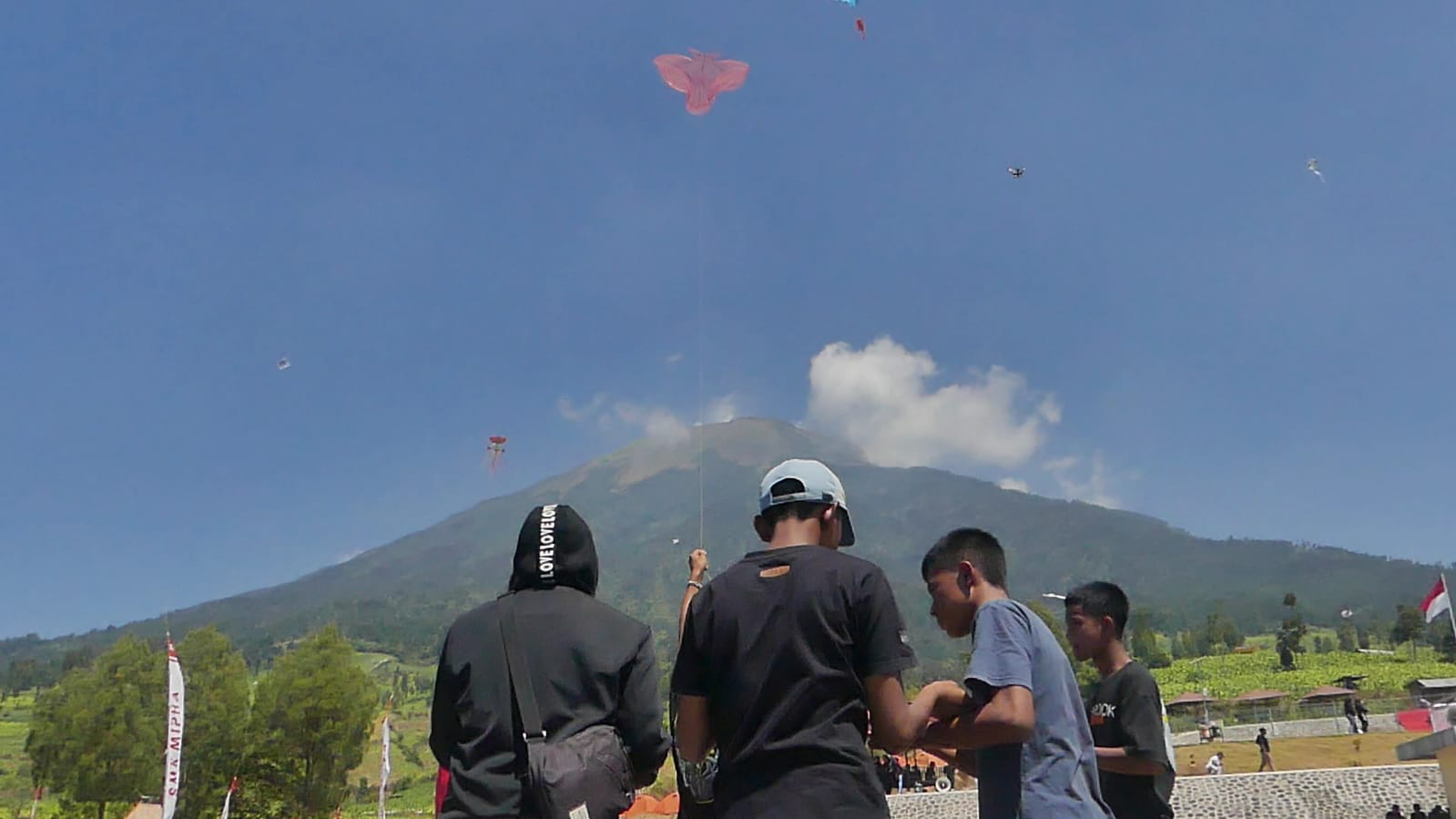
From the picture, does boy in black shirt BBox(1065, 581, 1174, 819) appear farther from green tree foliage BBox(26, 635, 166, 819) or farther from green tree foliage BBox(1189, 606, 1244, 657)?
green tree foliage BBox(1189, 606, 1244, 657)

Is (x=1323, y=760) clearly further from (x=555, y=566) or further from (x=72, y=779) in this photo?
(x=72, y=779)

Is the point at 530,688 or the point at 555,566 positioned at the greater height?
the point at 555,566

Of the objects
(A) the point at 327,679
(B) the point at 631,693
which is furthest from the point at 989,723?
(A) the point at 327,679

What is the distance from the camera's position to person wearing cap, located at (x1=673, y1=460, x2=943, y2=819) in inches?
92.7

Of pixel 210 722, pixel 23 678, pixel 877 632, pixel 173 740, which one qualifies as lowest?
pixel 210 722

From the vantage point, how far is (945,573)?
3000mm

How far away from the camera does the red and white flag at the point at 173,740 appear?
19.5 metres

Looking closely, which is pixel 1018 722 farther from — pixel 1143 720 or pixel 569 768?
pixel 1143 720

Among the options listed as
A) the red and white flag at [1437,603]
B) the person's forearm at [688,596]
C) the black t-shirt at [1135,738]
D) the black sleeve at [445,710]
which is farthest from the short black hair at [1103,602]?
the red and white flag at [1437,603]

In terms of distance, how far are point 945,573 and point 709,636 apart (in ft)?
2.74

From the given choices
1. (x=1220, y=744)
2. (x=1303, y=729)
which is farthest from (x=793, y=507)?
(x=1303, y=729)

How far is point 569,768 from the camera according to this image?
8.32 feet

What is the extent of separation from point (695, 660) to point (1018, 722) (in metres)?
0.87

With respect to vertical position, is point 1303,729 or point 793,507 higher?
point 793,507
